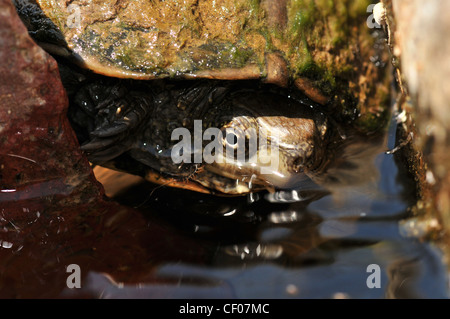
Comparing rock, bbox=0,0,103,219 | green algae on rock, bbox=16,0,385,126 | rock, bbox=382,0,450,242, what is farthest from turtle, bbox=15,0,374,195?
rock, bbox=382,0,450,242

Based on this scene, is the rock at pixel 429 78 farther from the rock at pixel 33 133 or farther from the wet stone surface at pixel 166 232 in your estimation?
the rock at pixel 33 133

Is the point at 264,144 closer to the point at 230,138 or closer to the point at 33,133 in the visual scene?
the point at 230,138

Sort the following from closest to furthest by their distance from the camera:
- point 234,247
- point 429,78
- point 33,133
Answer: point 429,78 < point 33,133 < point 234,247

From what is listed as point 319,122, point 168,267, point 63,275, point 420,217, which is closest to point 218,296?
point 168,267

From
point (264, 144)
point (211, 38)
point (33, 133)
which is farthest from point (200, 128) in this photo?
point (33, 133)

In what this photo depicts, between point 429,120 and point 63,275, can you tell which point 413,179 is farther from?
point 63,275
